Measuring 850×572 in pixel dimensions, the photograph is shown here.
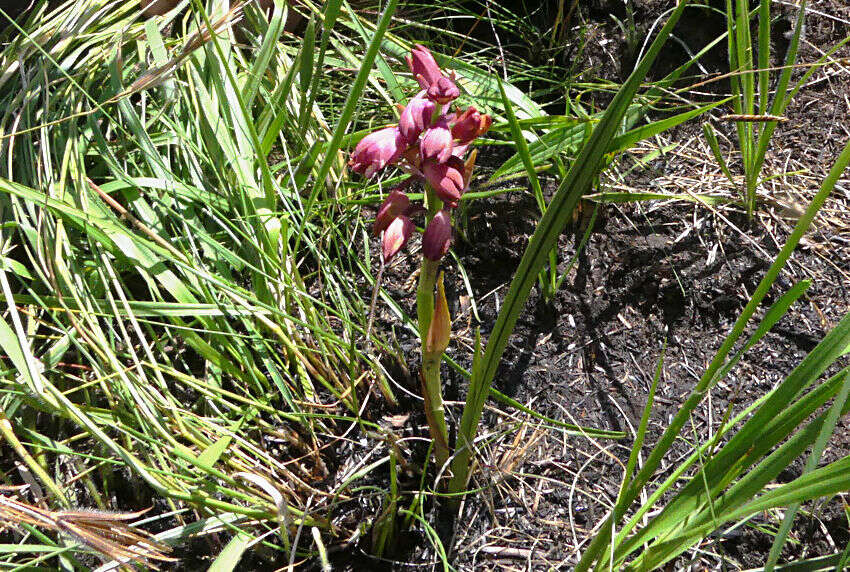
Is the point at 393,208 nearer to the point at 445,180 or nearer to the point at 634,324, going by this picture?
the point at 445,180

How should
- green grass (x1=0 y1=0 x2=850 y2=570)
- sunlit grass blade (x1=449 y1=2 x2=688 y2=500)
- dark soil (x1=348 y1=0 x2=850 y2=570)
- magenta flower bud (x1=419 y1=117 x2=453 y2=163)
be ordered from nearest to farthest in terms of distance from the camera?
sunlit grass blade (x1=449 y1=2 x2=688 y2=500) → magenta flower bud (x1=419 y1=117 x2=453 y2=163) → green grass (x1=0 y1=0 x2=850 y2=570) → dark soil (x1=348 y1=0 x2=850 y2=570)

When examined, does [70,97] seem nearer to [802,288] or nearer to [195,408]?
[195,408]

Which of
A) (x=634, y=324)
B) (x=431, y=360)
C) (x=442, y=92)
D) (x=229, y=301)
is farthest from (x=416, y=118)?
(x=634, y=324)

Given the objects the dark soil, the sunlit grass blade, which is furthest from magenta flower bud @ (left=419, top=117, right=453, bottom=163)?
the dark soil

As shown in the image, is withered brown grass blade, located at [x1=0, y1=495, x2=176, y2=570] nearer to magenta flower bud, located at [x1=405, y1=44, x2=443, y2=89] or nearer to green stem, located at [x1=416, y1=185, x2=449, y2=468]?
green stem, located at [x1=416, y1=185, x2=449, y2=468]

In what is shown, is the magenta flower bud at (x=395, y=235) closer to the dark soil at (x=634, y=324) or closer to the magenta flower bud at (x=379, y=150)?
the magenta flower bud at (x=379, y=150)

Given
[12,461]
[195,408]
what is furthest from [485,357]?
[12,461]

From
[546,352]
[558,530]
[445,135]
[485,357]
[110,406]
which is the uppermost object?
[445,135]
